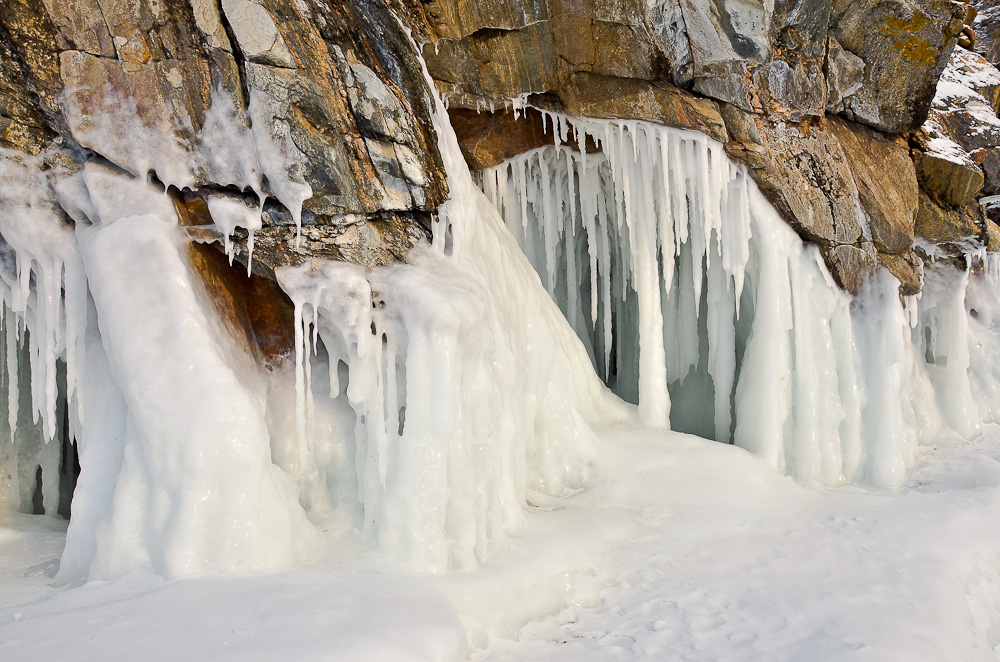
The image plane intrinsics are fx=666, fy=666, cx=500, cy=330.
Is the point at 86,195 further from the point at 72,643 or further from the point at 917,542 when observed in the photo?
the point at 917,542

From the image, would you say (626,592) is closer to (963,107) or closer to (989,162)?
(989,162)

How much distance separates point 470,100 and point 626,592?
186 inches

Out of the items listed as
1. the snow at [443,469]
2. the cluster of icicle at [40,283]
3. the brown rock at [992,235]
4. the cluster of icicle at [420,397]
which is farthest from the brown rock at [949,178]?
the cluster of icicle at [40,283]

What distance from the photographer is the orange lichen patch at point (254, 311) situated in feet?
16.5

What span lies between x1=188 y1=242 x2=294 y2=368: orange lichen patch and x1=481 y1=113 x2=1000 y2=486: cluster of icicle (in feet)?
10.3

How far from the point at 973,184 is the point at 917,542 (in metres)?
5.10

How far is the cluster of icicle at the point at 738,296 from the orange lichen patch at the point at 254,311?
123 inches

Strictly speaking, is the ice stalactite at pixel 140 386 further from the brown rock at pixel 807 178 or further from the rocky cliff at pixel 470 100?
the brown rock at pixel 807 178

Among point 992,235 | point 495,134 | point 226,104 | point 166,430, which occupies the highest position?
point 495,134

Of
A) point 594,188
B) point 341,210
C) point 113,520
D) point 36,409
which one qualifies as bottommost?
point 113,520

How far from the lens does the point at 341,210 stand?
492 cm

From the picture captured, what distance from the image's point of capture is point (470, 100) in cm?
664

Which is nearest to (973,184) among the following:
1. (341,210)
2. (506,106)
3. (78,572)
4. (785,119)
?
(785,119)

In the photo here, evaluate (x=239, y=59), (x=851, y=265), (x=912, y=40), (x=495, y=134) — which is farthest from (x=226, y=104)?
(x=912, y=40)
